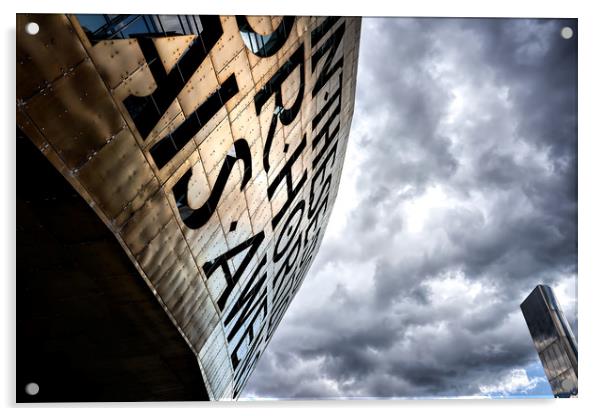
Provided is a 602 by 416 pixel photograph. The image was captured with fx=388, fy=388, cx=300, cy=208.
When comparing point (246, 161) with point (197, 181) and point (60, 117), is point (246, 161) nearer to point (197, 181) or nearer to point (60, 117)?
point (197, 181)

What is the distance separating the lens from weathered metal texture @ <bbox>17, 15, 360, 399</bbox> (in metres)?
4.11

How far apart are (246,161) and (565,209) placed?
231 inches

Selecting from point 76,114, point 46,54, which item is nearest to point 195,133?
point 76,114

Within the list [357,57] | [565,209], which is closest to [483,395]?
[565,209]

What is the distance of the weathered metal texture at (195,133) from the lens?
162 inches

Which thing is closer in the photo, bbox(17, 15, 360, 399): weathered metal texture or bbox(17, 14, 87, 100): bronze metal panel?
bbox(17, 14, 87, 100): bronze metal panel

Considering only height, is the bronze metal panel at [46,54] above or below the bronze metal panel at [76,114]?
above

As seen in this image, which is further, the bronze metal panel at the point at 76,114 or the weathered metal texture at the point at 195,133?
the weathered metal texture at the point at 195,133

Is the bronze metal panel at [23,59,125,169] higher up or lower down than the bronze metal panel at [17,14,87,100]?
lower down

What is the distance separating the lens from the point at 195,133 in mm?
6125

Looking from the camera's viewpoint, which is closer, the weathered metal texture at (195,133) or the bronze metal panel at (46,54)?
the bronze metal panel at (46,54)

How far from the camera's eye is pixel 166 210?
6.02 meters

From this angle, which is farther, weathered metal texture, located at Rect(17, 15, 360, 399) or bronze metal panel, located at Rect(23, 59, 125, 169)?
weathered metal texture, located at Rect(17, 15, 360, 399)

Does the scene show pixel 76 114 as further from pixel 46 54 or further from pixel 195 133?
pixel 195 133
